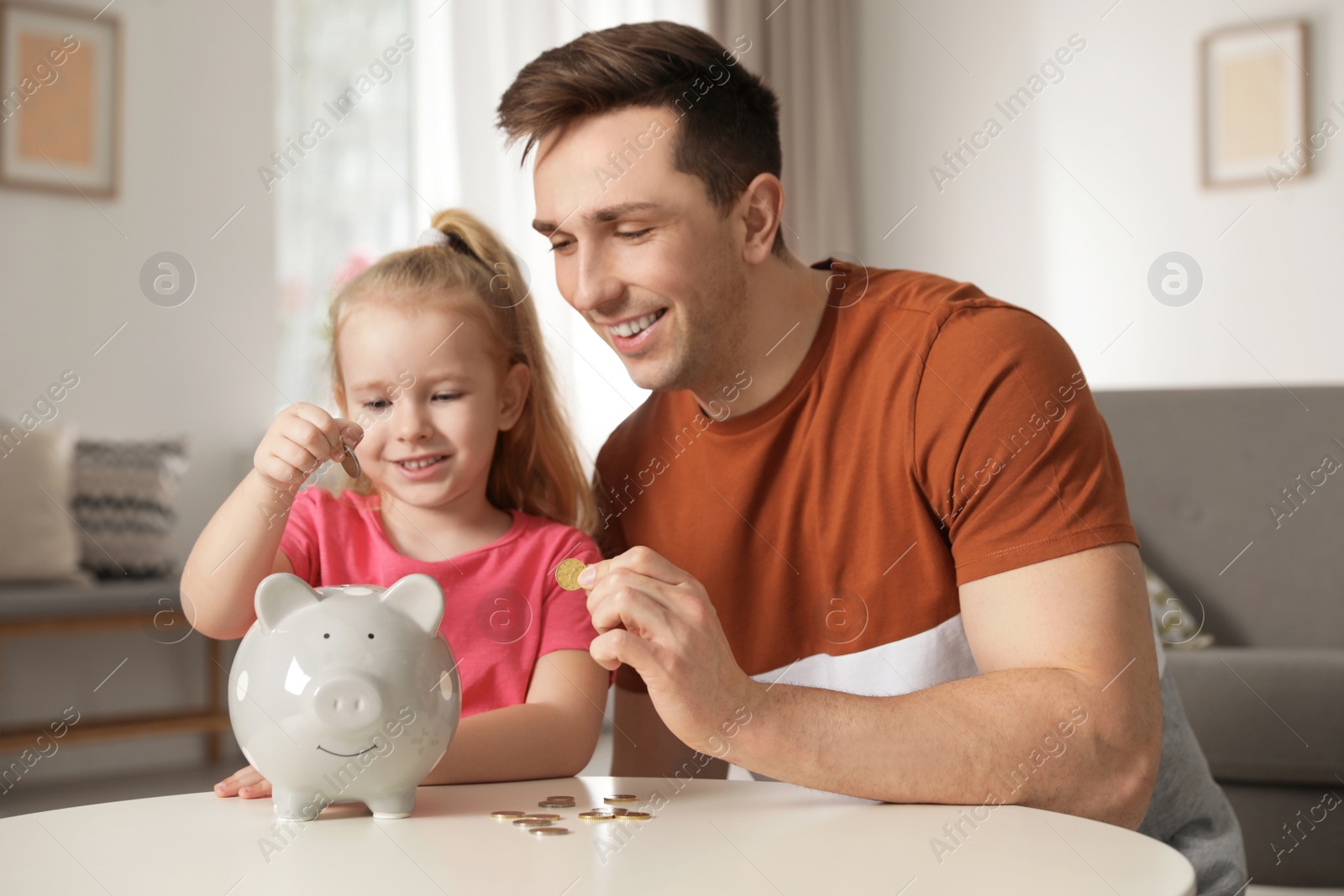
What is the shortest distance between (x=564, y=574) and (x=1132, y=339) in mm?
3358

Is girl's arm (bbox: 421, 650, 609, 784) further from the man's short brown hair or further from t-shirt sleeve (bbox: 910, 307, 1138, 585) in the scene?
the man's short brown hair

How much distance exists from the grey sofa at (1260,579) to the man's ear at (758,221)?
1.28 metres

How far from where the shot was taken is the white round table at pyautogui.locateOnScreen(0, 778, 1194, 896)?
25.0 inches

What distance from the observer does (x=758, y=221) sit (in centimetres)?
137

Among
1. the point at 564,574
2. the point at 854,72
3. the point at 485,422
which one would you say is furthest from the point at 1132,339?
the point at 564,574

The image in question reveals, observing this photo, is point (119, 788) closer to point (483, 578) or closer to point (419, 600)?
point (483, 578)

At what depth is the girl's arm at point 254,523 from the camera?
875 millimetres

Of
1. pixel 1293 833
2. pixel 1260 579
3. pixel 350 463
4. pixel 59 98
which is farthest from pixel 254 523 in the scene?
pixel 59 98

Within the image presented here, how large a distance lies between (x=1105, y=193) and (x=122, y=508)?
3.13 m

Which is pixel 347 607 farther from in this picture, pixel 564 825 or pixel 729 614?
pixel 729 614

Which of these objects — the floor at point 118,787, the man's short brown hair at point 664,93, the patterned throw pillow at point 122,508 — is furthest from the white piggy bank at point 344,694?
the patterned throw pillow at point 122,508

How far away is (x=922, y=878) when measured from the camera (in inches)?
25.6

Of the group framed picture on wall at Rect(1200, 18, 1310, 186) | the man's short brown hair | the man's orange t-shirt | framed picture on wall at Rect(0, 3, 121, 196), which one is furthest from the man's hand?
framed picture on wall at Rect(1200, 18, 1310, 186)

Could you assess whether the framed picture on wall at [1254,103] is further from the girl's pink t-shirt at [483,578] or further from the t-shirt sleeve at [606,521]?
the girl's pink t-shirt at [483,578]
